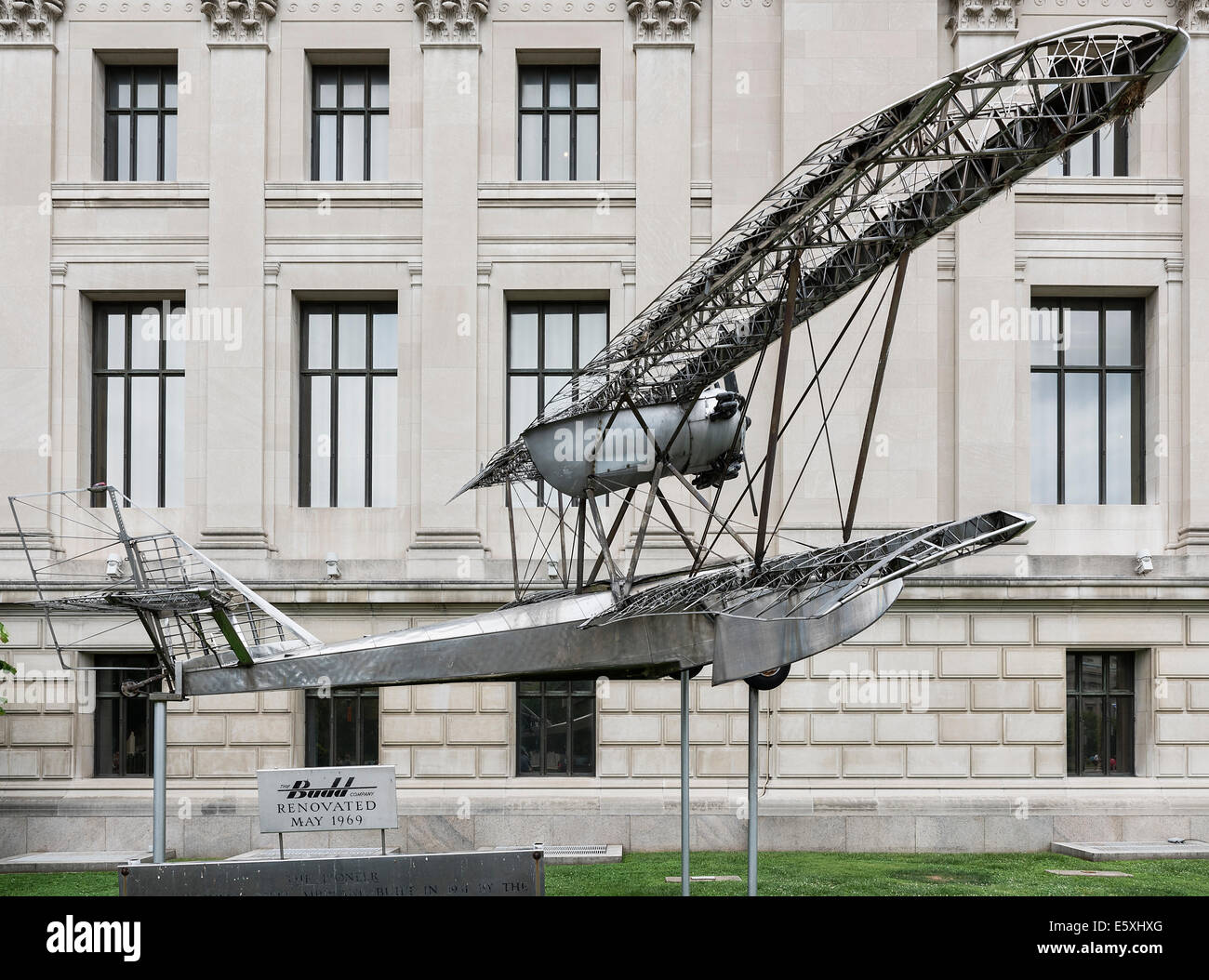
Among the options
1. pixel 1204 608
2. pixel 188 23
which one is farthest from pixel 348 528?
pixel 1204 608

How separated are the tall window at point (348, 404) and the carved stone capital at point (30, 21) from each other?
30.3 feet

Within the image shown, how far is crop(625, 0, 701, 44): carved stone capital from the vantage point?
96.3 feet

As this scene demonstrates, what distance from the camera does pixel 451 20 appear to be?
29406 mm

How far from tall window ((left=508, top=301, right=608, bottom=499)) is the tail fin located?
852 centimetres

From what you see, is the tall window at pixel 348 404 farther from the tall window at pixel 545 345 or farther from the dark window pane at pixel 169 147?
the dark window pane at pixel 169 147

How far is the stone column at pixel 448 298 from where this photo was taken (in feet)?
94.3

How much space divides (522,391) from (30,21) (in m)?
15.2

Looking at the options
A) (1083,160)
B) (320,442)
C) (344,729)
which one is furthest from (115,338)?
(1083,160)

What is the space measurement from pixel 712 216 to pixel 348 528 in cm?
1187

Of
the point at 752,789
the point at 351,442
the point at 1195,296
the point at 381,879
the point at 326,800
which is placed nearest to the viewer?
the point at 381,879

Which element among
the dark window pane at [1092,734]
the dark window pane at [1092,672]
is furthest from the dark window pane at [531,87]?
the dark window pane at [1092,734]

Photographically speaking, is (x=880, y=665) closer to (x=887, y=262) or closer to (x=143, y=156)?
(x=887, y=262)

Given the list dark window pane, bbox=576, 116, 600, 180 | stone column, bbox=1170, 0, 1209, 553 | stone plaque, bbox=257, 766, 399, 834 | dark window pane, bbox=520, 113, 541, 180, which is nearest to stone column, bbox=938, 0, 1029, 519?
stone column, bbox=1170, 0, 1209, 553

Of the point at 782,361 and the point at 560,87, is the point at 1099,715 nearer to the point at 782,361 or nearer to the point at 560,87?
the point at 782,361
